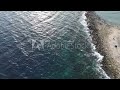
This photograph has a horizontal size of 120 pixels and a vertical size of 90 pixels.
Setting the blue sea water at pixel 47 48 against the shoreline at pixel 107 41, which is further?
the shoreline at pixel 107 41

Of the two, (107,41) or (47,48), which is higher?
(107,41)

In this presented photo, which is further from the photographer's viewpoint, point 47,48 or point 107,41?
point 107,41

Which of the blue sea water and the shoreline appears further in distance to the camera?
the shoreline
